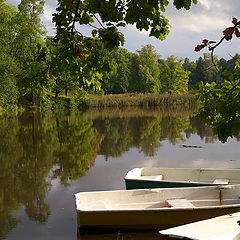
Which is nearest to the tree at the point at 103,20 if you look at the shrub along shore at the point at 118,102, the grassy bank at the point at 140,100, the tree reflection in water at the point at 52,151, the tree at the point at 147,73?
the tree reflection in water at the point at 52,151

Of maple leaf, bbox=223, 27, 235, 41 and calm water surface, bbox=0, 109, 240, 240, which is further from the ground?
maple leaf, bbox=223, 27, 235, 41

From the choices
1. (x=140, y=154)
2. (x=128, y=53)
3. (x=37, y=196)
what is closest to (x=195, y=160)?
(x=140, y=154)

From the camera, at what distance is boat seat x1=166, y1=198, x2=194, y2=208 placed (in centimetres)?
701

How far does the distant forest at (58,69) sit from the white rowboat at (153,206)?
7.08 ft

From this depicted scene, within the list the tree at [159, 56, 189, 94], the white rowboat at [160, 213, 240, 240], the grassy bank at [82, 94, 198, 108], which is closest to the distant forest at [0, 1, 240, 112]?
the tree at [159, 56, 189, 94]

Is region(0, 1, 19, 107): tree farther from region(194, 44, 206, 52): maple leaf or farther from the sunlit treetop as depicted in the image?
region(194, 44, 206, 52): maple leaf

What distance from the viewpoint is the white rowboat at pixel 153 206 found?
6.57 metres

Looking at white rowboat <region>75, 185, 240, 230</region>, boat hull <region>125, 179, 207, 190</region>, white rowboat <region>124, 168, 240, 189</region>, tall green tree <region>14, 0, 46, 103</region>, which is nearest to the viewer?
white rowboat <region>75, 185, 240, 230</region>

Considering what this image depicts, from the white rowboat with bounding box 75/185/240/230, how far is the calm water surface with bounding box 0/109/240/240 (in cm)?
27

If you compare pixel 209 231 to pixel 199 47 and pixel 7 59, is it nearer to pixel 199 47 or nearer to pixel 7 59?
pixel 199 47

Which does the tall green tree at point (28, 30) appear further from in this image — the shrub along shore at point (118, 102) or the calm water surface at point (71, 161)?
the calm water surface at point (71, 161)

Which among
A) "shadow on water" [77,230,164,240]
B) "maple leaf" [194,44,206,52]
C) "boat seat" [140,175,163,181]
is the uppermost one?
"maple leaf" [194,44,206,52]

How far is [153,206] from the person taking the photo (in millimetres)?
7332

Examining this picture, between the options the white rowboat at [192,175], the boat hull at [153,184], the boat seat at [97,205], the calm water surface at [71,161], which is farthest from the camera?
the white rowboat at [192,175]
